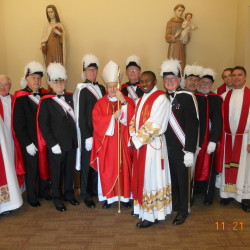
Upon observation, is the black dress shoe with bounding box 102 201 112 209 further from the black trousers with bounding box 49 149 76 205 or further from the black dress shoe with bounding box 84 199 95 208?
the black trousers with bounding box 49 149 76 205

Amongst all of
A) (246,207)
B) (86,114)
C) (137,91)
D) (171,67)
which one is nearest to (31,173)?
(86,114)

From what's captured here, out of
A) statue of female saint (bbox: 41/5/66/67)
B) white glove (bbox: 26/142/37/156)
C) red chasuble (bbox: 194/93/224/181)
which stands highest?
statue of female saint (bbox: 41/5/66/67)

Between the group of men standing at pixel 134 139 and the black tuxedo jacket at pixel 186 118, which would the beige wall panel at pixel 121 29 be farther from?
the black tuxedo jacket at pixel 186 118

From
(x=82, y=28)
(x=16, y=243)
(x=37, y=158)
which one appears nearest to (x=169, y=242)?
(x=16, y=243)

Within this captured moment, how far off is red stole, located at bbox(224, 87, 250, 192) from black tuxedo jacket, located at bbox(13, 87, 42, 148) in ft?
8.51

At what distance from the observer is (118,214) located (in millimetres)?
3377

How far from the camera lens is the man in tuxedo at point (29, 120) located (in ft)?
11.0

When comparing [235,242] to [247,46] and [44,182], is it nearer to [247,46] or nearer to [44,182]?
[44,182]

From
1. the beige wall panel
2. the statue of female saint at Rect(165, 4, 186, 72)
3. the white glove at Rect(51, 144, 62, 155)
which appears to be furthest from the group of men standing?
the beige wall panel

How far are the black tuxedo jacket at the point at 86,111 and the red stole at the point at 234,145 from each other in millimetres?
1843

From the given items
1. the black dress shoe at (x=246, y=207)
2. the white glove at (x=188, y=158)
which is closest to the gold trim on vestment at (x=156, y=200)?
the white glove at (x=188, y=158)

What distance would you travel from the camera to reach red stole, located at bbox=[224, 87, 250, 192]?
3.51 metres

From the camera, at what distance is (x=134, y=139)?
2.86m

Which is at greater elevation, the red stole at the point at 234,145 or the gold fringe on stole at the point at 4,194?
the red stole at the point at 234,145
